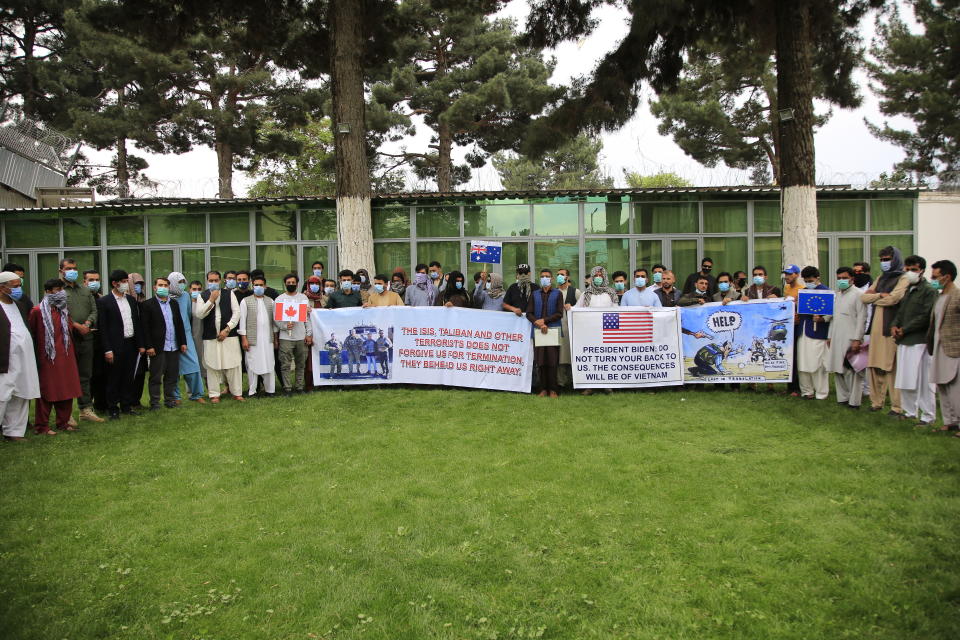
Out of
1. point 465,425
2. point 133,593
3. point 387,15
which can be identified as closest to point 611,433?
point 465,425

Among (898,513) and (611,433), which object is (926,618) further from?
(611,433)

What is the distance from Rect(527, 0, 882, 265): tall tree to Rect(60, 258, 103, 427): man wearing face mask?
335 inches

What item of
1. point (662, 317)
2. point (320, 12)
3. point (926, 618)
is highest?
point (320, 12)

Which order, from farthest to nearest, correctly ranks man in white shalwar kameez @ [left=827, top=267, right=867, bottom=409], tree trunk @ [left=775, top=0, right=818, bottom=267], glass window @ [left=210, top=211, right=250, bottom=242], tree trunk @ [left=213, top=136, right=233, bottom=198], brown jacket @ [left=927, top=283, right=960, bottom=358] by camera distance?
tree trunk @ [left=213, top=136, right=233, bottom=198] < glass window @ [left=210, top=211, right=250, bottom=242] < tree trunk @ [left=775, top=0, right=818, bottom=267] < man in white shalwar kameez @ [left=827, top=267, right=867, bottom=409] < brown jacket @ [left=927, top=283, right=960, bottom=358]

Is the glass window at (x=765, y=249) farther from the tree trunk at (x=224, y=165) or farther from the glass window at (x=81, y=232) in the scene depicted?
the tree trunk at (x=224, y=165)

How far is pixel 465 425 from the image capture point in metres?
8.53

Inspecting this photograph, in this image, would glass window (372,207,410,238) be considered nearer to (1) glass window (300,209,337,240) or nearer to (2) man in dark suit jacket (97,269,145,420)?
(1) glass window (300,209,337,240)

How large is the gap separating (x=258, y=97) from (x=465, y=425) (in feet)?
75.3

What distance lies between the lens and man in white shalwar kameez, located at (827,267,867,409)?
9266mm

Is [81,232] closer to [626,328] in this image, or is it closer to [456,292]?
[456,292]

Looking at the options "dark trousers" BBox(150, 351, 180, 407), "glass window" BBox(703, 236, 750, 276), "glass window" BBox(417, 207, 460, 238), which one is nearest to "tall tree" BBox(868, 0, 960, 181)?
"glass window" BBox(703, 236, 750, 276)

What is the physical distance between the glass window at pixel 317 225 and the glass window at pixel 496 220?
3.42 meters

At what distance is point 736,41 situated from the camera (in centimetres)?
1468

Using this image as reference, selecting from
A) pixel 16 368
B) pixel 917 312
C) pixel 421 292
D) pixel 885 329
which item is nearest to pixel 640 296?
pixel 885 329
